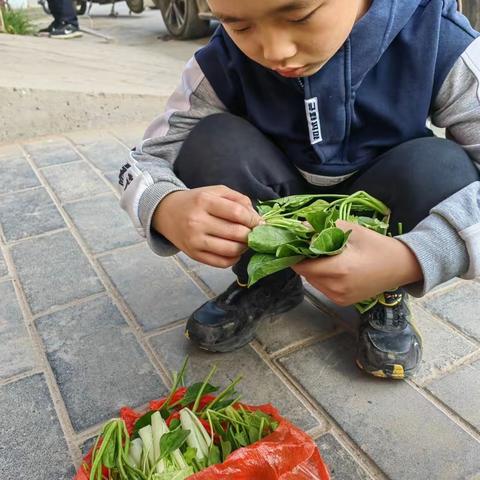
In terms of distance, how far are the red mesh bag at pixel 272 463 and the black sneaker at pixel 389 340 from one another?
1.16 feet

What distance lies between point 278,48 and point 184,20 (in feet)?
17.2

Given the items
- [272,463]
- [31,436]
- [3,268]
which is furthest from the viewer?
[3,268]

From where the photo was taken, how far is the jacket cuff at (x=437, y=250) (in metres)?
0.98

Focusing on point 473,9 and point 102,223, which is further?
point 473,9

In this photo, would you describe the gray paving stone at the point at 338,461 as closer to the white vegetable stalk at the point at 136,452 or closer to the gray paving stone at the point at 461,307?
the white vegetable stalk at the point at 136,452

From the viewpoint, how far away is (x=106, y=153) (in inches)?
102

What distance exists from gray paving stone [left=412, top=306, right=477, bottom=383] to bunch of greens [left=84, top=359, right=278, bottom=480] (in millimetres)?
466

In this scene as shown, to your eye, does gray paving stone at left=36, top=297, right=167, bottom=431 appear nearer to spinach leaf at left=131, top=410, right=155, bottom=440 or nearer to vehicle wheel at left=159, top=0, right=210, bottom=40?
spinach leaf at left=131, top=410, right=155, bottom=440

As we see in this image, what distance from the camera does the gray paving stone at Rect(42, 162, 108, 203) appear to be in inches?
85.0

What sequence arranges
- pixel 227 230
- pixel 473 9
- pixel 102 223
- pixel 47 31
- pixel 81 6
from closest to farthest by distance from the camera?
pixel 227 230, pixel 102 223, pixel 473 9, pixel 47 31, pixel 81 6

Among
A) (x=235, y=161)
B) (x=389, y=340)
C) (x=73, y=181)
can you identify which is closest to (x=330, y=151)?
(x=235, y=161)

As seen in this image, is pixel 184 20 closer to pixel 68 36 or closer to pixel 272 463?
pixel 68 36

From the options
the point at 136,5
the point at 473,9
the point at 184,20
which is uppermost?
the point at 473,9

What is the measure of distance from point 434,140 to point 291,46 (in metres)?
0.45
